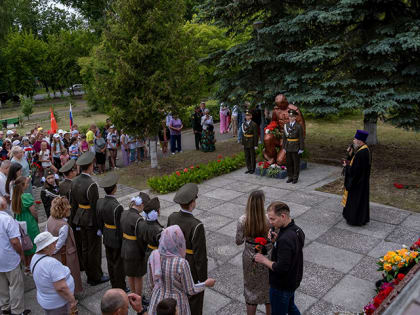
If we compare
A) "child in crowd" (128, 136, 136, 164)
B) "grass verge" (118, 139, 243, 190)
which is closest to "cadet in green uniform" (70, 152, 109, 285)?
"grass verge" (118, 139, 243, 190)

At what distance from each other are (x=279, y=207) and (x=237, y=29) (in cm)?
1217

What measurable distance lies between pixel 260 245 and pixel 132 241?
72.1 inches

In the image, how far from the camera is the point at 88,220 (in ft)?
20.3

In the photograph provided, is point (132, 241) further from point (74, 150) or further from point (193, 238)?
point (74, 150)

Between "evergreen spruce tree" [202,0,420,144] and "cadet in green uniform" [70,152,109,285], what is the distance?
751 cm

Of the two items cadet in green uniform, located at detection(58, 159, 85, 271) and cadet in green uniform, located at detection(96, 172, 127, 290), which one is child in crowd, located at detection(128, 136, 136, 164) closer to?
cadet in green uniform, located at detection(58, 159, 85, 271)

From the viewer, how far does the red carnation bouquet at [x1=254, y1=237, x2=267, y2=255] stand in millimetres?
4324

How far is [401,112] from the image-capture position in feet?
36.4

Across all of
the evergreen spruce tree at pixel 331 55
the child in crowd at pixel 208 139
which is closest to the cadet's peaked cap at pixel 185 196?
the evergreen spruce tree at pixel 331 55

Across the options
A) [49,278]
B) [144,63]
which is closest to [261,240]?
[49,278]

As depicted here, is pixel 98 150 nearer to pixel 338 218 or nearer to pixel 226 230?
pixel 226 230

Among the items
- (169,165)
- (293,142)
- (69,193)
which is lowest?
(169,165)

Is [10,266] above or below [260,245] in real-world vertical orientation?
below

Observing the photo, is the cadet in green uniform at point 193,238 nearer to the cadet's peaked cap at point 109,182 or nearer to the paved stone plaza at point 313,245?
the paved stone plaza at point 313,245
